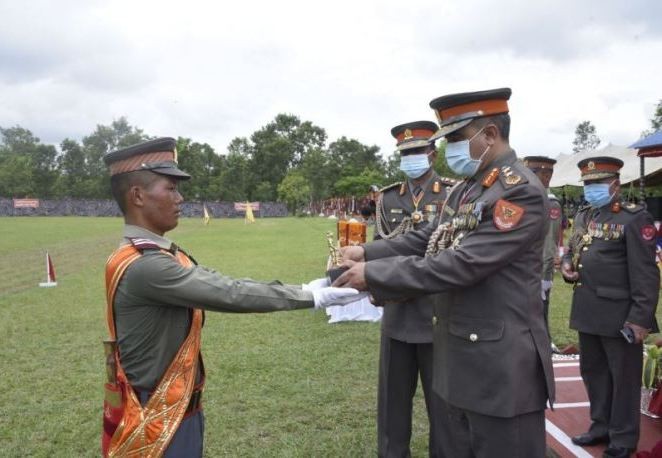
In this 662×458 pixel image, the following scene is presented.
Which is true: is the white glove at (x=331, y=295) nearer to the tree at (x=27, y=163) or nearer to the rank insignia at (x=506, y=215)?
the rank insignia at (x=506, y=215)

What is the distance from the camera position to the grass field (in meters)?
4.21

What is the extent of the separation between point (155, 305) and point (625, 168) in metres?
18.0

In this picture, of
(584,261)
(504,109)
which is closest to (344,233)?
(584,261)

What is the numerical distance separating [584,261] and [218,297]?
10.1 feet

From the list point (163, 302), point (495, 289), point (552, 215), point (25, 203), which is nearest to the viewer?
point (163, 302)

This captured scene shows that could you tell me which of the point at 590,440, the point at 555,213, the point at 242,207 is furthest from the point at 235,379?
the point at 242,207

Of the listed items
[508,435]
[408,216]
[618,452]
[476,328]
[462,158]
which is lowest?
[618,452]

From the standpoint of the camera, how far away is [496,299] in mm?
2219

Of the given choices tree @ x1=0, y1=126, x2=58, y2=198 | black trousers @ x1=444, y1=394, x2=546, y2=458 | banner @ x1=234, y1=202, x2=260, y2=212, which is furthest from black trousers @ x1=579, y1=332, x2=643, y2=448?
tree @ x1=0, y1=126, x2=58, y2=198

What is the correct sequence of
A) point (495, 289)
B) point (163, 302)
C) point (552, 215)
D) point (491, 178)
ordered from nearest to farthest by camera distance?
point (163, 302)
point (495, 289)
point (491, 178)
point (552, 215)

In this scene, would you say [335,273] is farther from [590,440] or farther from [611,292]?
[590,440]

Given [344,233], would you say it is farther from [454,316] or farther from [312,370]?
[454,316]

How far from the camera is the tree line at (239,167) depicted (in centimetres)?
5912

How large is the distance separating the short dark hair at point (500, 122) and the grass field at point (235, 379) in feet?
8.88
